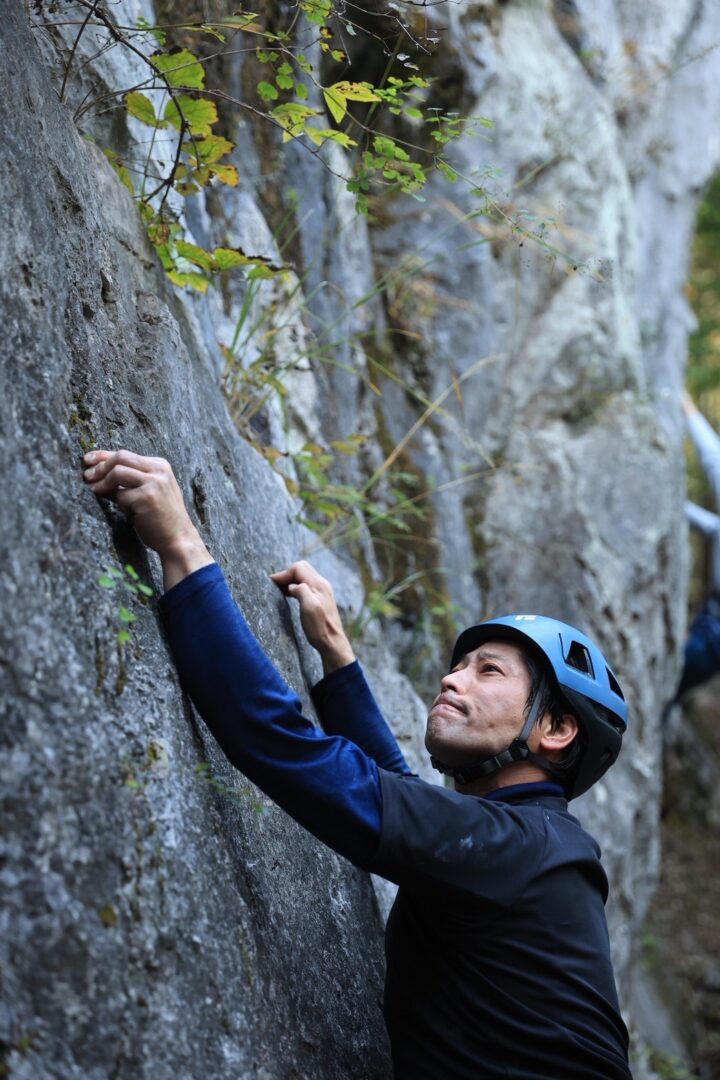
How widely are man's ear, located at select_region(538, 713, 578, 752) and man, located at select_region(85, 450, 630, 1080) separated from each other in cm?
14

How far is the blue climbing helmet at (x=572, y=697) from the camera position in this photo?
3.05 meters

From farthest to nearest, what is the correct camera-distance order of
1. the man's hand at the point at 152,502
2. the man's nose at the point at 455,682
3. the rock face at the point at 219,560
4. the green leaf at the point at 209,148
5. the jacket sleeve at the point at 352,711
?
the jacket sleeve at the point at 352,711 < the green leaf at the point at 209,148 < the man's nose at the point at 455,682 < the man's hand at the point at 152,502 < the rock face at the point at 219,560

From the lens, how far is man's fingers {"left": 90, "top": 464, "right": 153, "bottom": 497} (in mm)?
2316

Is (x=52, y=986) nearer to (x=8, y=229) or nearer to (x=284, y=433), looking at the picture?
(x=8, y=229)

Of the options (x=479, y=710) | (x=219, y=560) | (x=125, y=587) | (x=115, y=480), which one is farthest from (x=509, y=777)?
(x=115, y=480)

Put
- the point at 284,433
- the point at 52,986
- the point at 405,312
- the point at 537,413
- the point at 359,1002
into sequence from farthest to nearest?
1. the point at 537,413
2. the point at 405,312
3. the point at 284,433
4. the point at 359,1002
5. the point at 52,986

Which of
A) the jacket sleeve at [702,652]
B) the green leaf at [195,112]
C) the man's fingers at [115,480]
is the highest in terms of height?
the green leaf at [195,112]

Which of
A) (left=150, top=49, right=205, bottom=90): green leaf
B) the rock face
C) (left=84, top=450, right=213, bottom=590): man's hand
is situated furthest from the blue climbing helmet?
(left=150, top=49, right=205, bottom=90): green leaf

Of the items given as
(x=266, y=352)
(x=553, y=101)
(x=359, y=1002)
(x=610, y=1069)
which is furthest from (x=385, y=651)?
(x=553, y=101)

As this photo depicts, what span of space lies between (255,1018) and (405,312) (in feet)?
19.0

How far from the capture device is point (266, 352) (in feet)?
14.0

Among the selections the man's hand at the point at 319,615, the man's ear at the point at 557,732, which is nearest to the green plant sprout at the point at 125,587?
the man's hand at the point at 319,615

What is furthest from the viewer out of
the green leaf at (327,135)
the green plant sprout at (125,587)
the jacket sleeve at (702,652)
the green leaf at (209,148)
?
the jacket sleeve at (702,652)

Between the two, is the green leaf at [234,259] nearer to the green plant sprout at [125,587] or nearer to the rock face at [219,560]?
the rock face at [219,560]
